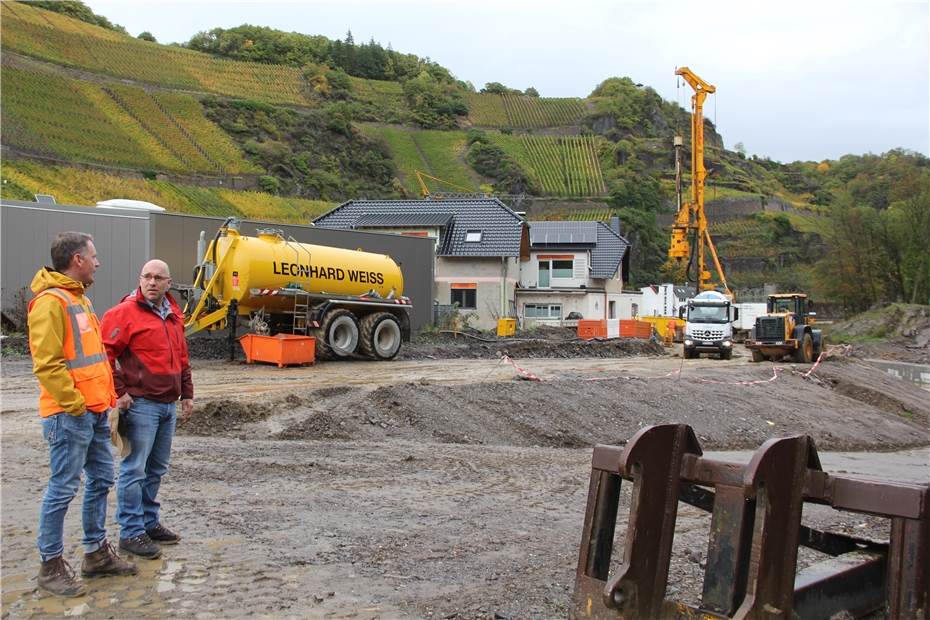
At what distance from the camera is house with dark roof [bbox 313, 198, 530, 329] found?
3931cm

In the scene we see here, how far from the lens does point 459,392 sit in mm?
13359

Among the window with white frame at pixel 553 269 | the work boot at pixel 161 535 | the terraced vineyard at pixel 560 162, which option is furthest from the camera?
the terraced vineyard at pixel 560 162

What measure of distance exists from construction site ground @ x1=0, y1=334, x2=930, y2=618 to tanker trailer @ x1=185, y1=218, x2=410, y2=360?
1243 millimetres

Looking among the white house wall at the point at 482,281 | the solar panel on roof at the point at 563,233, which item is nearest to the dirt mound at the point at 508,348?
the white house wall at the point at 482,281

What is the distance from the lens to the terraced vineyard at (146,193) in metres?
44.8

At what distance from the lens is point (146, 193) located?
177ft

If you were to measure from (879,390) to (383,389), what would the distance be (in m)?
13.8

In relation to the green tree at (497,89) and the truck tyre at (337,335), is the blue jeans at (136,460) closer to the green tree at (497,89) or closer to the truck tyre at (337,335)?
the truck tyre at (337,335)

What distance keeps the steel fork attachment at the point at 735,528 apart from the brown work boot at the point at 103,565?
8.97 ft

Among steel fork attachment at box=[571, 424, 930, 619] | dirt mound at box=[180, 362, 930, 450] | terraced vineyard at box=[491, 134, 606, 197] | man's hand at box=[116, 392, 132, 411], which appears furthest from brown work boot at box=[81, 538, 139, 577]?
terraced vineyard at box=[491, 134, 606, 197]

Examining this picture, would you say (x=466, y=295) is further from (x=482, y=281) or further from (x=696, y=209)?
(x=696, y=209)

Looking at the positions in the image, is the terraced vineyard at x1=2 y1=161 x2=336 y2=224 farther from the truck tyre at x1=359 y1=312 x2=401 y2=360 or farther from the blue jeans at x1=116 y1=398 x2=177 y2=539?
the blue jeans at x1=116 y1=398 x2=177 y2=539

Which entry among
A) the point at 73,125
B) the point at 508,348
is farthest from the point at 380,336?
the point at 73,125

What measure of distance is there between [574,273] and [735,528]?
43498 millimetres
